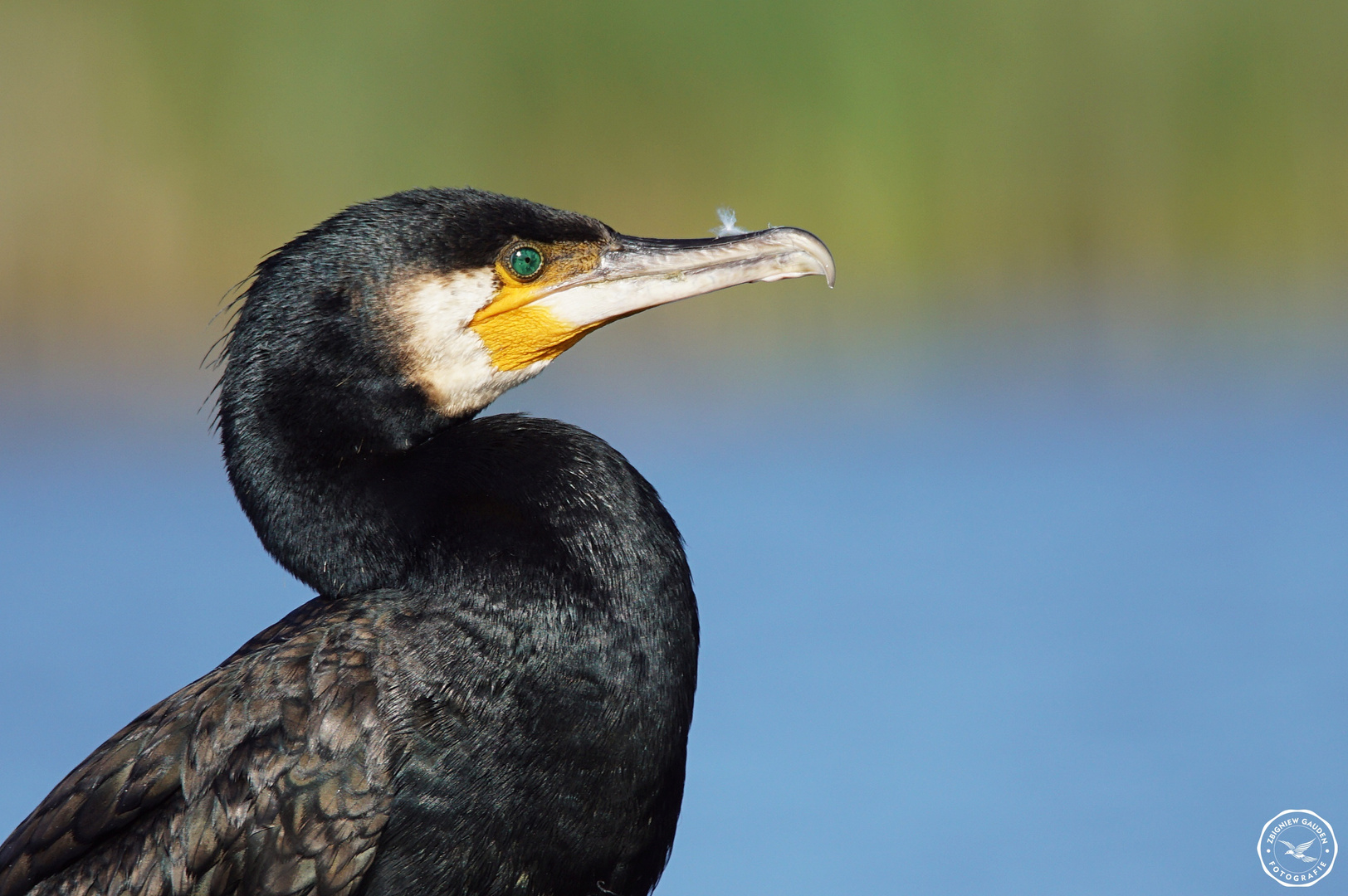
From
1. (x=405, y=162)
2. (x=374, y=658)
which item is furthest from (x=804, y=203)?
(x=374, y=658)

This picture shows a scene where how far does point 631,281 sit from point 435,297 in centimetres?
43

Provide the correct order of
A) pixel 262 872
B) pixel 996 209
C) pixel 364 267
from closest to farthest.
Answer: pixel 262 872
pixel 364 267
pixel 996 209

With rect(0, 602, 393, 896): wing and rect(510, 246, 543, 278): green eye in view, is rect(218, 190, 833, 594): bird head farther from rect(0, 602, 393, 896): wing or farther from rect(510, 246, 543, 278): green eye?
rect(0, 602, 393, 896): wing

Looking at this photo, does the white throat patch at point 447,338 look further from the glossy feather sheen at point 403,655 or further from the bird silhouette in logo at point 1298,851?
the bird silhouette in logo at point 1298,851

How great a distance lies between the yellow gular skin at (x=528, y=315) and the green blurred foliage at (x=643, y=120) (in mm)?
6012

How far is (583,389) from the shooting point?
9.68m

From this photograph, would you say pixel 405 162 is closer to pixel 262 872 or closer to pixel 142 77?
pixel 142 77

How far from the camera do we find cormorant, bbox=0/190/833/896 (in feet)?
8.75

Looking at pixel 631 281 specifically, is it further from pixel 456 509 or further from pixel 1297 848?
pixel 1297 848

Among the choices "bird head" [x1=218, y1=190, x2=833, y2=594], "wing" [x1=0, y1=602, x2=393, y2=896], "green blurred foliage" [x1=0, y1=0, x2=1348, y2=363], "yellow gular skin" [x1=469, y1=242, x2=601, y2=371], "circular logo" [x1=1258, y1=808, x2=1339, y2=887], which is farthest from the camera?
"green blurred foliage" [x1=0, y1=0, x2=1348, y2=363]

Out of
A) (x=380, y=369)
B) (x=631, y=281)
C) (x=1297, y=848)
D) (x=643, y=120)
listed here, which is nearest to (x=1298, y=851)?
(x=1297, y=848)

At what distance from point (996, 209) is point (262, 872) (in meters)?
8.72

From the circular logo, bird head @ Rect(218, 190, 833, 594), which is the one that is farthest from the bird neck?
the circular logo

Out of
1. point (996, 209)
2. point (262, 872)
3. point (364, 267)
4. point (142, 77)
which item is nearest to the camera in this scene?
point (262, 872)
